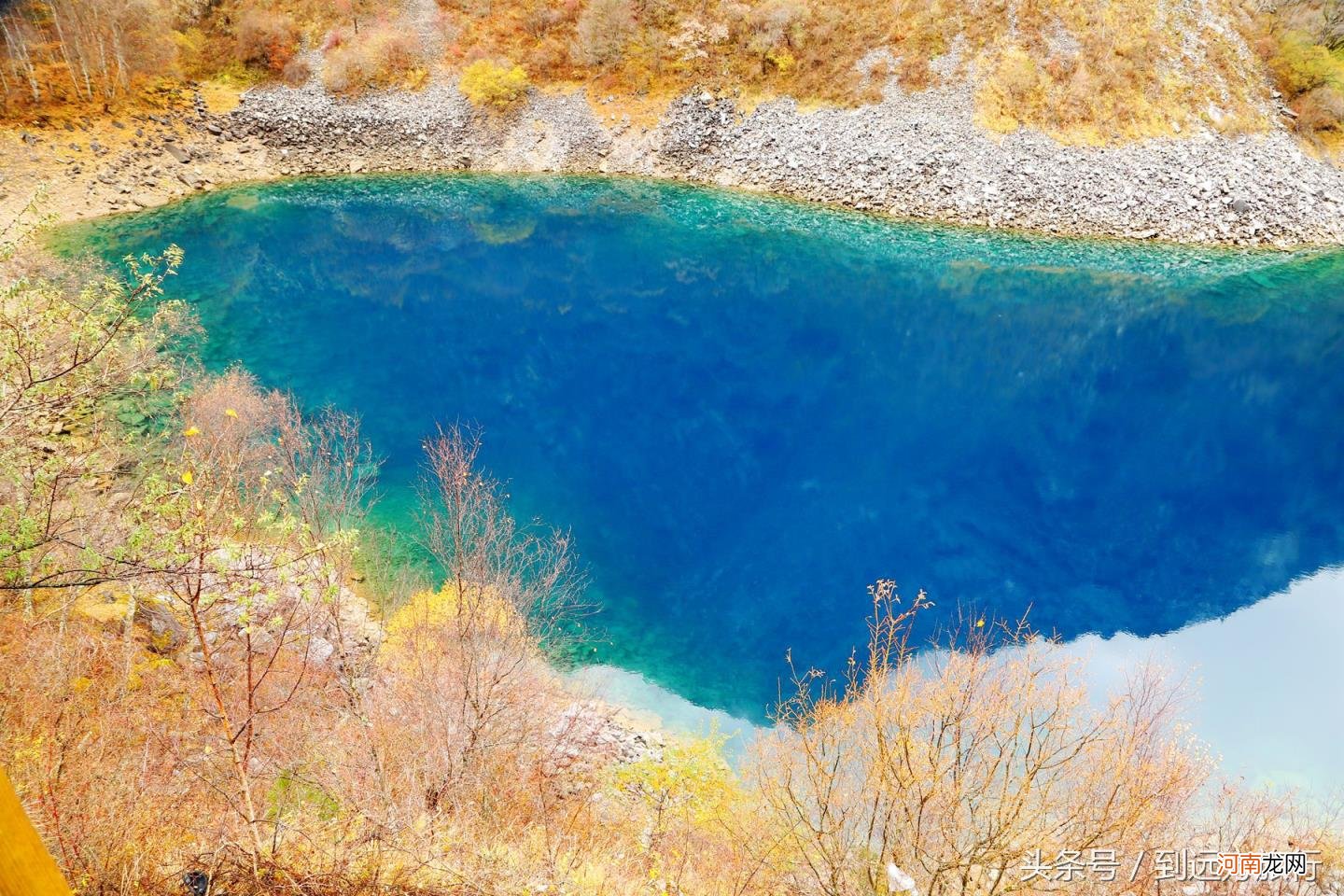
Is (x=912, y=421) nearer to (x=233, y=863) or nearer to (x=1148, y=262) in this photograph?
(x=1148, y=262)

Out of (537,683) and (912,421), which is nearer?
(537,683)

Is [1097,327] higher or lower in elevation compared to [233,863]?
higher

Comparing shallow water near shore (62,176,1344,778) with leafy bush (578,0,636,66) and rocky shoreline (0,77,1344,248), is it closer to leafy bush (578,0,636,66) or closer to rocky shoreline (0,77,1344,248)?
rocky shoreline (0,77,1344,248)

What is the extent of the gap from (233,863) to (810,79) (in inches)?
2231

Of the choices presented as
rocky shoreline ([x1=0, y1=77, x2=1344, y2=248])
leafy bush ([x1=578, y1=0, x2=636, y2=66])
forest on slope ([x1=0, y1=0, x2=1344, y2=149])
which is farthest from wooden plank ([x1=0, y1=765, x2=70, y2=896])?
leafy bush ([x1=578, y1=0, x2=636, y2=66])

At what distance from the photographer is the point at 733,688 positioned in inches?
733

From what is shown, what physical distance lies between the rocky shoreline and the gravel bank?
93 mm

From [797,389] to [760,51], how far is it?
34092 millimetres

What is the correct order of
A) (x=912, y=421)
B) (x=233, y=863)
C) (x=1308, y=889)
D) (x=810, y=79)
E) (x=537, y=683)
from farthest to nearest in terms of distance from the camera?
(x=810, y=79)
(x=912, y=421)
(x=537, y=683)
(x=1308, y=889)
(x=233, y=863)

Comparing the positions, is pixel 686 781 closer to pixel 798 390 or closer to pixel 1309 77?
pixel 798 390

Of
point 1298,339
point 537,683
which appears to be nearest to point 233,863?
point 537,683

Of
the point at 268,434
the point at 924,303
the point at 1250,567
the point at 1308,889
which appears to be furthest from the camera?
the point at 924,303

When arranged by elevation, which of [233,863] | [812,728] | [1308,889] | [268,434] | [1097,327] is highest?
[268,434]

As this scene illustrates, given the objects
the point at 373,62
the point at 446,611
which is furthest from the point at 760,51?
the point at 446,611
